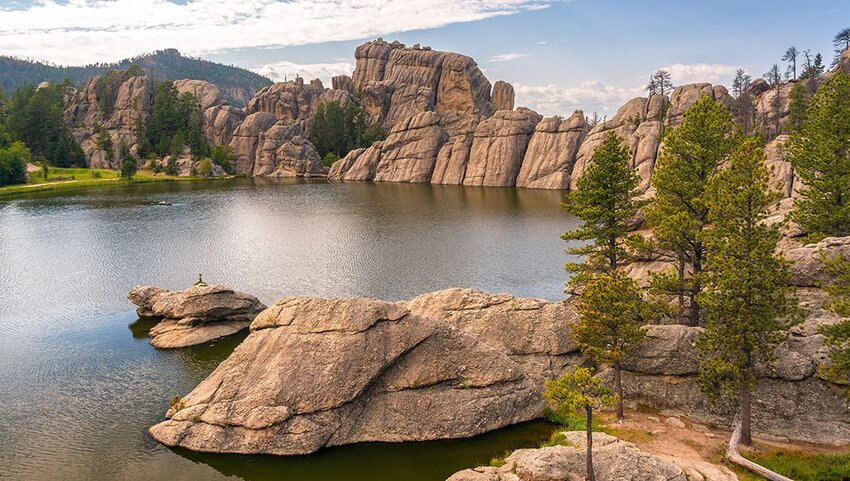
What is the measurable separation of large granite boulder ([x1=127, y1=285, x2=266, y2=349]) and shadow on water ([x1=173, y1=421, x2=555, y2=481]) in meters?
18.7

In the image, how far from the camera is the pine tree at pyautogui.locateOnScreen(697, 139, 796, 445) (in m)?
30.6

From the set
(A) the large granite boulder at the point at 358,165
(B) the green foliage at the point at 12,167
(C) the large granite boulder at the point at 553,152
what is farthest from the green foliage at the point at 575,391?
(B) the green foliage at the point at 12,167

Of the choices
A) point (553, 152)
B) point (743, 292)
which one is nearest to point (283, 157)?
point (553, 152)

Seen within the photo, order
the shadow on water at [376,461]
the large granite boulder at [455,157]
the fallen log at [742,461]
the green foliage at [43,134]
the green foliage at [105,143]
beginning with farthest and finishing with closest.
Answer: the green foliage at [105,143] → the green foliage at [43,134] → the large granite boulder at [455,157] → the shadow on water at [376,461] → the fallen log at [742,461]

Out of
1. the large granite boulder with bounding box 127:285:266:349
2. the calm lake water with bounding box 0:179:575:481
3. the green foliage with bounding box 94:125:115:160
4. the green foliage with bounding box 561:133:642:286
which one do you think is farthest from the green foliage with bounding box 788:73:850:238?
the green foliage with bounding box 94:125:115:160

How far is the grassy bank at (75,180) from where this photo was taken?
465 ft

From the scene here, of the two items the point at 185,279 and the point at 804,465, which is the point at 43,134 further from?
the point at 804,465

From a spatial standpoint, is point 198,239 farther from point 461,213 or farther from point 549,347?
point 549,347

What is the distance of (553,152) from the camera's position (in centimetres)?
15862

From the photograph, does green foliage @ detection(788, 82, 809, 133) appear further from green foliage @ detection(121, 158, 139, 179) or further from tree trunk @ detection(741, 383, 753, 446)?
green foliage @ detection(121, 158, 139, 179)

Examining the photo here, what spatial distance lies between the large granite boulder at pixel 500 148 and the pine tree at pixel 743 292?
132 meters

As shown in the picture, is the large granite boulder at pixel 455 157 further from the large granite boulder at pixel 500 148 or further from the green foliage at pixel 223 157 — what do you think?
the green foliage at pixel 223 157

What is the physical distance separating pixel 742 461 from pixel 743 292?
338 inches

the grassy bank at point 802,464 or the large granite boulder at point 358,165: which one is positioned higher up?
the large granite boulder at point 358,165
